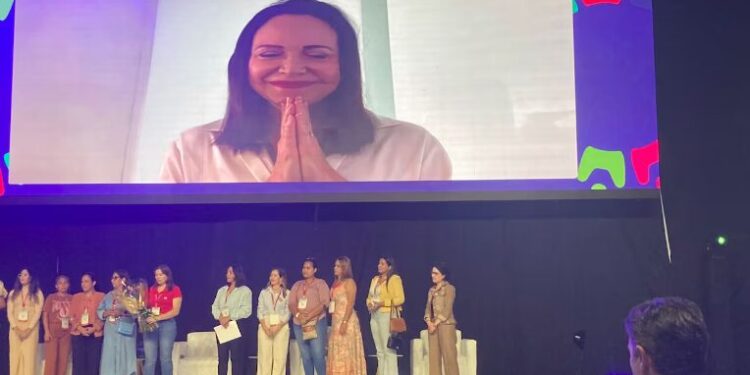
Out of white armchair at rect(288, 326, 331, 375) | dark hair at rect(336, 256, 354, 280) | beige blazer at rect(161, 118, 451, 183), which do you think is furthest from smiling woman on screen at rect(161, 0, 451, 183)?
white armchair at rect(288, 326, 331, 375)

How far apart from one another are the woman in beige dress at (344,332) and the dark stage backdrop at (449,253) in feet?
0.73

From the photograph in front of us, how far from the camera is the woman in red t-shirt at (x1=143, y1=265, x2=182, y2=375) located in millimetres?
5930

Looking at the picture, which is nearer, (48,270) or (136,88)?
(136,88)

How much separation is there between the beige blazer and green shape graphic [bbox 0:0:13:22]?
1525 millimetres

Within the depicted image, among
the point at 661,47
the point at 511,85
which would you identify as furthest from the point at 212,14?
the point at 661,47

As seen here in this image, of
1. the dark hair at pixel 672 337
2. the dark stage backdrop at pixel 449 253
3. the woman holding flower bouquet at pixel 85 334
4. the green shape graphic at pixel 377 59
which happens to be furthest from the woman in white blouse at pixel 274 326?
the dark hair at pixel 672 337

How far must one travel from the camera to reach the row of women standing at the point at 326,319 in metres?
5.88

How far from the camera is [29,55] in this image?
590 centimetres

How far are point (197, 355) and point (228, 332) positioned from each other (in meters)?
0.33

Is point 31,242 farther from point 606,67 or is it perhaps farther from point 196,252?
point 606,67

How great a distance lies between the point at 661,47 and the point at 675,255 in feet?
4.80

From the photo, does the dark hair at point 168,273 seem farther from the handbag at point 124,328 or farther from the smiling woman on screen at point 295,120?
the smiling woman on screen at point 295,120

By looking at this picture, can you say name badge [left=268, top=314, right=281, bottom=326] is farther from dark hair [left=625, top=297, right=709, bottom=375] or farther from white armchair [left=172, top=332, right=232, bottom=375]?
dark hair [left=625, top=297, right=709, bottom=375]

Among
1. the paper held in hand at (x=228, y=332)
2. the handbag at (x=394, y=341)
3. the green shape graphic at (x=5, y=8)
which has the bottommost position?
the handbag at (x=394, y=341)
